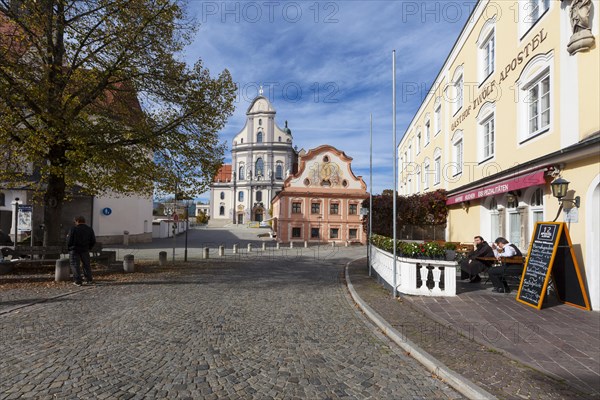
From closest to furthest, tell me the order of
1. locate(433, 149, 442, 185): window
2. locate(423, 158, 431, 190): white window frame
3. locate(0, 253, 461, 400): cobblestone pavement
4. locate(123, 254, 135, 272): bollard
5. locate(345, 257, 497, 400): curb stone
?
locate(345, 257, 497, 400): curb stone, locate(0, 253, 461, 400): cobblestone pavement, locate(123, 254, 135, 272): bollard, locate(433, 149, 442, 185): window, locate(423, 158, 431, 190): white window frame

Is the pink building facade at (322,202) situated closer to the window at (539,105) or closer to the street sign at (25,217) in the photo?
the street sign at (25,217)

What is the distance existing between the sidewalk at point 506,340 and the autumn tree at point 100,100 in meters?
8.28

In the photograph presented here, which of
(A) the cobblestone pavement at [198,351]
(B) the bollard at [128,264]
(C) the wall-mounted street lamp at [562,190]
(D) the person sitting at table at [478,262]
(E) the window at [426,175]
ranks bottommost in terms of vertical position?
(A) the cobblestone pavement at [198,351]

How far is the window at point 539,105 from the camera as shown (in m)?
9.27

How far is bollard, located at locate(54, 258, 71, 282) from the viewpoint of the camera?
31.8ft

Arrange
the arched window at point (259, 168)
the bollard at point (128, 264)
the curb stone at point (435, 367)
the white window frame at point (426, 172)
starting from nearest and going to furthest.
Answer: the curb stone at point (435, 367)
the bollard at point (128, 264)
the white window frame at point (426, 172)
the arched window at point (259, 168)

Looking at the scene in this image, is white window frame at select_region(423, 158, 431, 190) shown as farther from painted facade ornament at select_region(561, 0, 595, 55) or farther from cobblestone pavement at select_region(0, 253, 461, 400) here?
cobblestone pavement at select_region(0, 253, 461, 400)

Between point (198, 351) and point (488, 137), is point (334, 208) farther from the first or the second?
point (198, 351)

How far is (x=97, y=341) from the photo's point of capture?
16.7 ft

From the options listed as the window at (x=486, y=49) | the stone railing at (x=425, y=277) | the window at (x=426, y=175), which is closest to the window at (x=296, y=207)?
the window at (x=426, y=175)

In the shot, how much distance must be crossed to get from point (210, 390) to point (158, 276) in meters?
8.50

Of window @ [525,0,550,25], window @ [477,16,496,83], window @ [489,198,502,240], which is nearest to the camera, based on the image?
window @ [525,0,550,25]

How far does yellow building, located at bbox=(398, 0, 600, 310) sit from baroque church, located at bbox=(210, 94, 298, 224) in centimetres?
5975

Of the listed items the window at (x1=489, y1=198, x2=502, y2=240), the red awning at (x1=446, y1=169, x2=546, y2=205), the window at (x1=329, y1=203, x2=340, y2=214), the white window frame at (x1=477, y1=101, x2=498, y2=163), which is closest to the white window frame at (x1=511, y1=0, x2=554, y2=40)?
the white window frame at (x1=477, y1=101, x2=498, y2=163)
